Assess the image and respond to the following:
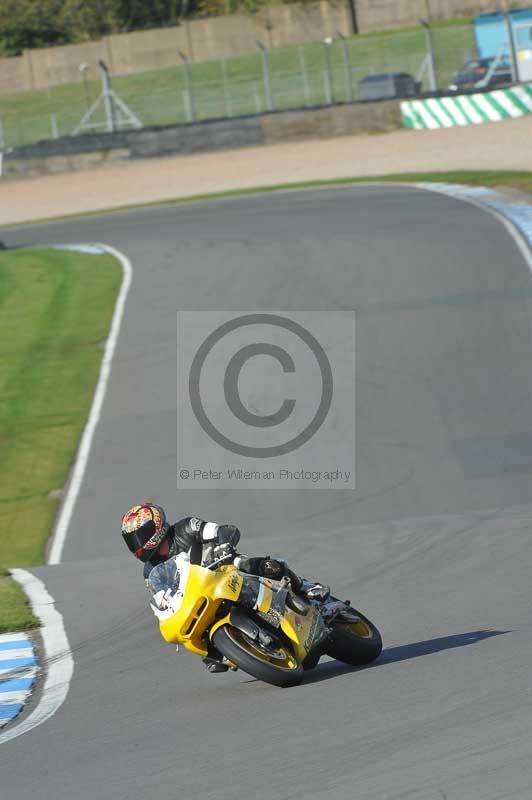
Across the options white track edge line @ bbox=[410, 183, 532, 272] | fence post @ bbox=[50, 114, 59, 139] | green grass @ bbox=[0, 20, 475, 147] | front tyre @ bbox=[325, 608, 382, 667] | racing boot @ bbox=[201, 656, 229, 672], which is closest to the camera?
racing boot @ bbox=[201, 656, 229, 672]

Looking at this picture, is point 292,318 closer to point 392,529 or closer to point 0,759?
point 392,529

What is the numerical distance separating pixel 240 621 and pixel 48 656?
2620mm

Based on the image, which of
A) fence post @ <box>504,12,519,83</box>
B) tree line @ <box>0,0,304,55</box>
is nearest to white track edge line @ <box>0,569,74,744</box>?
fence post @ <box>504,12,519,83</box>

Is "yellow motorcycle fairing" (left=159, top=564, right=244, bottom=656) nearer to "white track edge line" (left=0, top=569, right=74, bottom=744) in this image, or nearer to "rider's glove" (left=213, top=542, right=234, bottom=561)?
"rider's glove" (left=213, top=542, right=234, bottom=561)

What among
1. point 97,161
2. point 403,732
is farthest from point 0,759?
point 97,161

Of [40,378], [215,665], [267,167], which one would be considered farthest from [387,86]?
[215,665]

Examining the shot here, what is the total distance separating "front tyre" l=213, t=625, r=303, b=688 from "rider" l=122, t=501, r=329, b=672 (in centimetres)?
33

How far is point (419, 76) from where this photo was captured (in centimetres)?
4788

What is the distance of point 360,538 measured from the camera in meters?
11.7

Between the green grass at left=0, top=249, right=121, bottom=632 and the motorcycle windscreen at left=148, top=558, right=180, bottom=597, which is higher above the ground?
the motorcycle windscreen at left=148, top=558, right=180, bottom=597

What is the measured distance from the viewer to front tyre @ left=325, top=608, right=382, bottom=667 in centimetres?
736

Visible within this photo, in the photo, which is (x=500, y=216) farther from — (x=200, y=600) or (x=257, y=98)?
(x=257, y=98)

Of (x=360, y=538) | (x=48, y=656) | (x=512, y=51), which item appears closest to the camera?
(x=48, y=656)

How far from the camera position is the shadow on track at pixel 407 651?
747 cm
